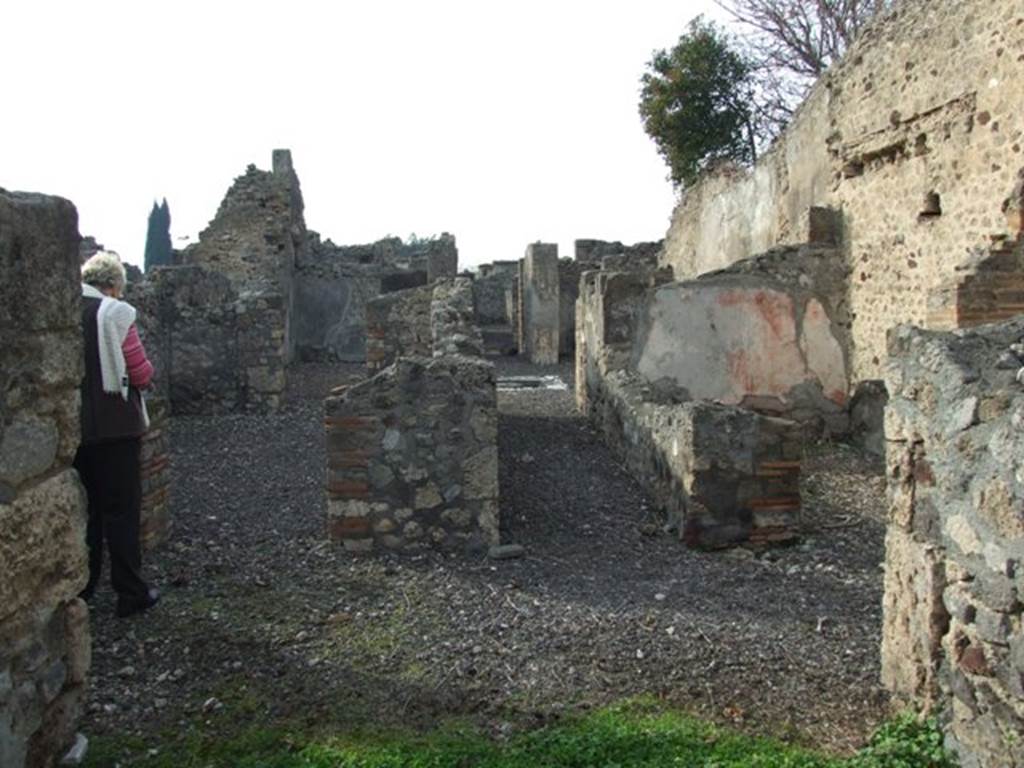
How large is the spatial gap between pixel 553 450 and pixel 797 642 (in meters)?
4.39

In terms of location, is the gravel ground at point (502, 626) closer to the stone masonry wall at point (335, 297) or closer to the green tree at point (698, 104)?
the stone masonry wall at point (335, 297)

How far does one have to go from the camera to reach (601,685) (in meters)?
3.45

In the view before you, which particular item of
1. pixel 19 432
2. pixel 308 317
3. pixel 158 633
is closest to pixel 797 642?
pixel 158 633

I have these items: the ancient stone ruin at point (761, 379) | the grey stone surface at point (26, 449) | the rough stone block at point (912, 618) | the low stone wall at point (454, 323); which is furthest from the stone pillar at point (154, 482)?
the rough stone block at point (912, 618)

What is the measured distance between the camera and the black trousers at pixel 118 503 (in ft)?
13.6

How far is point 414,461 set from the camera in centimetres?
512

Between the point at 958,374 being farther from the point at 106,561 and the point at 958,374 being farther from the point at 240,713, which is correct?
the point at 106,561

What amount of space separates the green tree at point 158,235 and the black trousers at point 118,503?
4298 cm

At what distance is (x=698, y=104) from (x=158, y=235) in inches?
1296

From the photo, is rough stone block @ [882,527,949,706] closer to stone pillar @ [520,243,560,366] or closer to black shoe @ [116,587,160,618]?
black shoe @ [116,587,160,618]

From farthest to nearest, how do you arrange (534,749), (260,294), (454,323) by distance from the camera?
(260,294) → (454,323) → (534,749)

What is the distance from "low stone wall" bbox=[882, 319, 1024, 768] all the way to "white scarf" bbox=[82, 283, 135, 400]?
3152 mm

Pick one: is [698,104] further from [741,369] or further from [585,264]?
[741,369]

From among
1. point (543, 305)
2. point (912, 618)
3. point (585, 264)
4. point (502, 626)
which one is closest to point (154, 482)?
point (502, 626)
